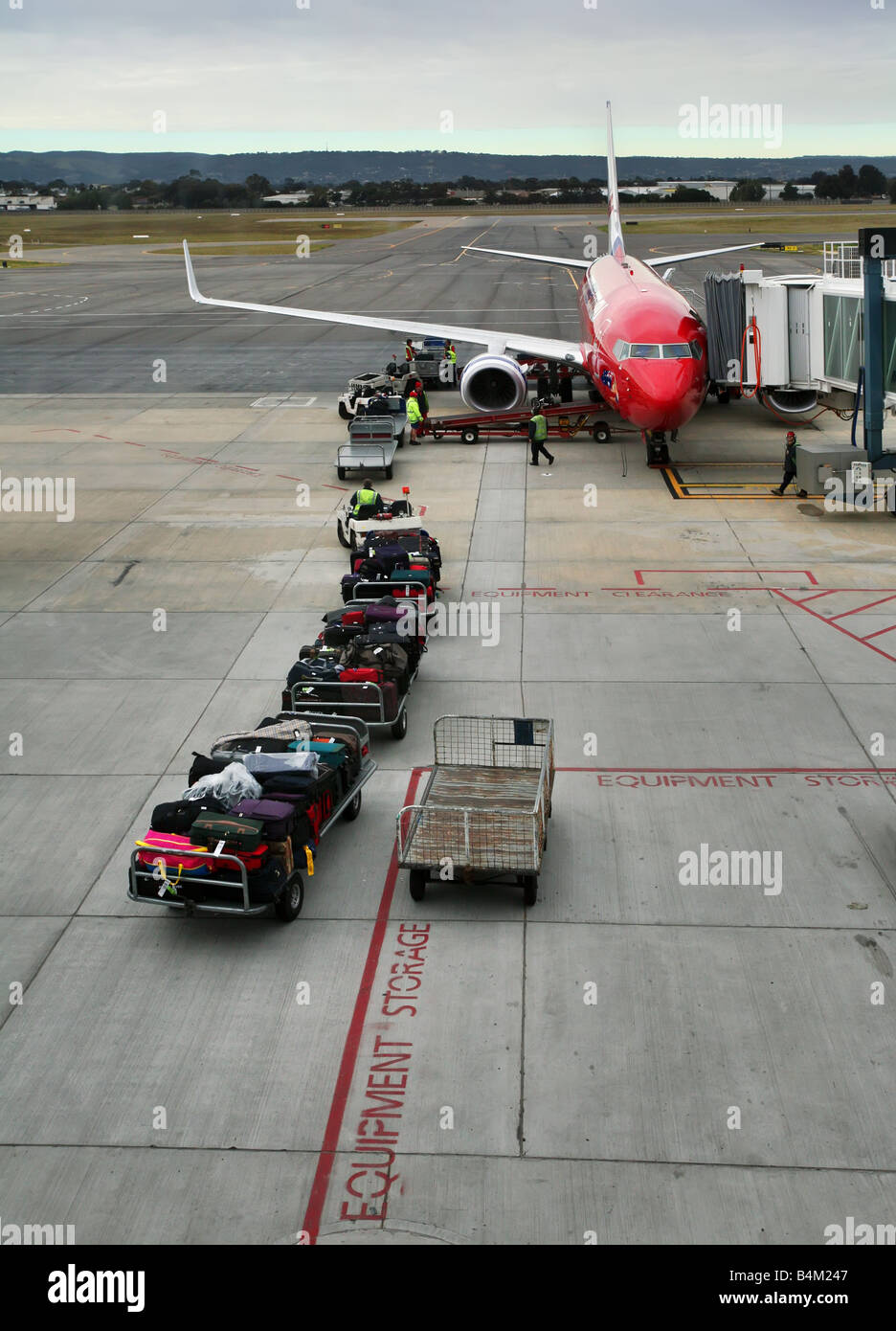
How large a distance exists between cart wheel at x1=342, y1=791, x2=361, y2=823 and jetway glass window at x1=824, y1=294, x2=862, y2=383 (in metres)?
19.3

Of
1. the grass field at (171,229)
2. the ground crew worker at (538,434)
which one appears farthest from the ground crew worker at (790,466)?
the grass field at (171,229)

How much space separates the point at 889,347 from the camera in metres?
24.7

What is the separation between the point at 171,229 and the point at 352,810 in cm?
16936

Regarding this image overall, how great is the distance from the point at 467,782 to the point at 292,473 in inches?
830

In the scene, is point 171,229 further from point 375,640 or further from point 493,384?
point 375,640

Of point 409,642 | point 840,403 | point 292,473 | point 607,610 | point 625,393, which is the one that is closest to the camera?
point 409,642

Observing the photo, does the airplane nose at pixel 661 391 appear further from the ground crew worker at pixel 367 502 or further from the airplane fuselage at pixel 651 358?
the ground crew worker at pixel 367 502

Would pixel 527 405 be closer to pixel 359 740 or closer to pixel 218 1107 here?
pixel 359 740

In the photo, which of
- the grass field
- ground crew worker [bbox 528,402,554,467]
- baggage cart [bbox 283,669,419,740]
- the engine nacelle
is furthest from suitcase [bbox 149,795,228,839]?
the grass field

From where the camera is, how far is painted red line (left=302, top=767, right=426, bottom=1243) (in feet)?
33.1
